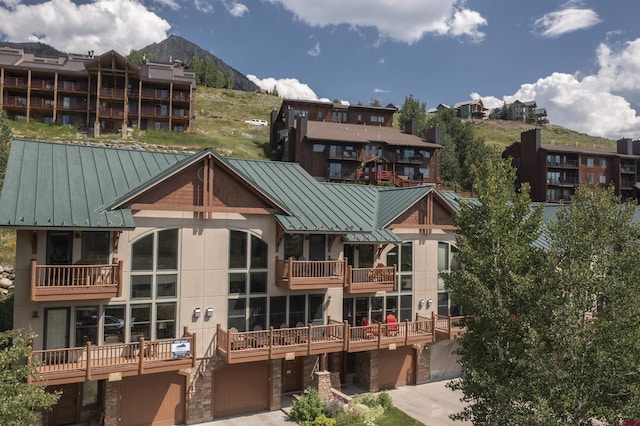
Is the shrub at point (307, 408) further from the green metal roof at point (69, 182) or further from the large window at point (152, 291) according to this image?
the green metal roof at point (69, 182)

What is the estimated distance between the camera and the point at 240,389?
19406mm

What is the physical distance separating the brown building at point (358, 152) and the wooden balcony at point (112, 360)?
126ft

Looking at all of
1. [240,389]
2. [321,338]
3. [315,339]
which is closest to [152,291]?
[240,389]

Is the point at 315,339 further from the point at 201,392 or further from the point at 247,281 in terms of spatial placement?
the point at 201,392

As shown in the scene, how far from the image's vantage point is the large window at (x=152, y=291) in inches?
673

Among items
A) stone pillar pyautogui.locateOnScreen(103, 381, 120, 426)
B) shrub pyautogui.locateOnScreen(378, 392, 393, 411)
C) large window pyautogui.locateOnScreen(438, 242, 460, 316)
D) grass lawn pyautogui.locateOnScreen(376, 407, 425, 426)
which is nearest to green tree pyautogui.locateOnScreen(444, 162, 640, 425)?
grass lawn pyautogui.locateOnScreen(376, 407, 425, 426)

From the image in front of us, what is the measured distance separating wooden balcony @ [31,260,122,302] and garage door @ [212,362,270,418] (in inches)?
235

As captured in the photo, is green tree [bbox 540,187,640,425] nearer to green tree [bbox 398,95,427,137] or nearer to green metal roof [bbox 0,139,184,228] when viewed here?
green metal roof [bbox 0,139,184,228]

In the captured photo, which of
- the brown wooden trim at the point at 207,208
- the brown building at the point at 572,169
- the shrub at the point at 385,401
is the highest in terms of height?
the brown building at the point at 572,169

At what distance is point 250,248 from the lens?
765 inches

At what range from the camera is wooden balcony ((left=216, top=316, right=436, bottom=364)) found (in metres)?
17.9

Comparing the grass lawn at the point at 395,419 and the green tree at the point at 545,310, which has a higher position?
the green tree at the point at 545,310

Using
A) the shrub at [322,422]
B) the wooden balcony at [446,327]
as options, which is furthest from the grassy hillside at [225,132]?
the shrub at [322,422]

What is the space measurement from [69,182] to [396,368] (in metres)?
17.6
